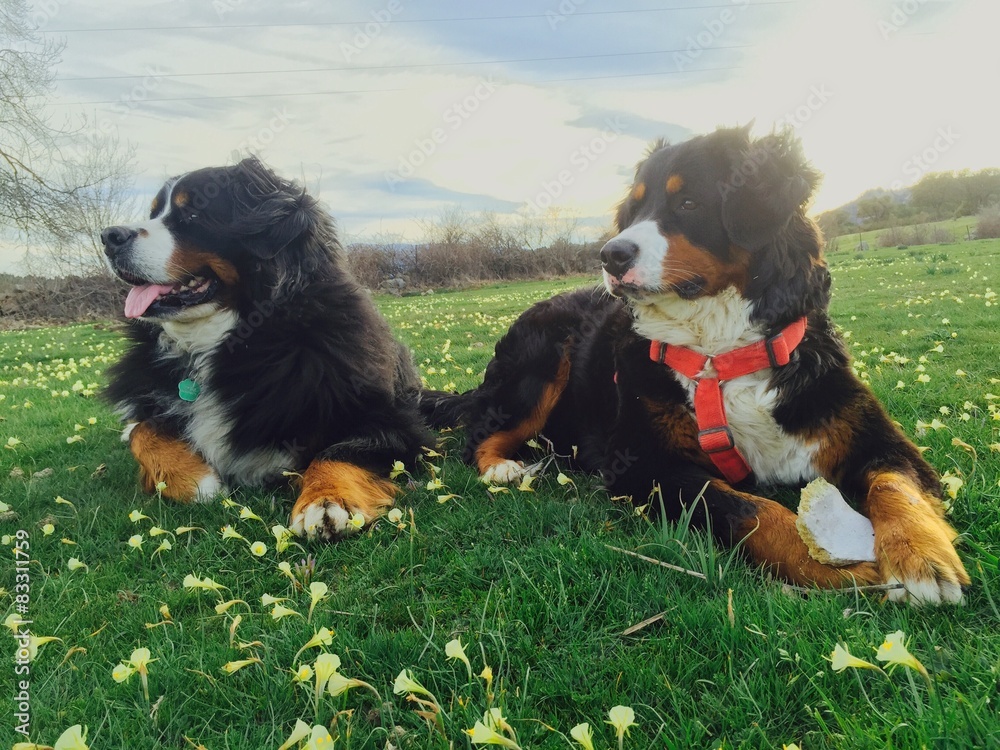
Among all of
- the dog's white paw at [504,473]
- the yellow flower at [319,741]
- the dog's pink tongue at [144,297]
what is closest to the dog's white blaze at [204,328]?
the dog's pink tongue at [144,297]

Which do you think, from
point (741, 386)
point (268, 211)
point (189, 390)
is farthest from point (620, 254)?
point (189, 390)

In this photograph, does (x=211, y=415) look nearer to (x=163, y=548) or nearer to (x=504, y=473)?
(x=163, y=548)

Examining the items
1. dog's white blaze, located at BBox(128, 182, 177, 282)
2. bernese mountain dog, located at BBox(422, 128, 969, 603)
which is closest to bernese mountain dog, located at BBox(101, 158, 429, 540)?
dog's white blaze, located at BBox(128, 182, 177, 282)

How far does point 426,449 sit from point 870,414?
243 centimetres

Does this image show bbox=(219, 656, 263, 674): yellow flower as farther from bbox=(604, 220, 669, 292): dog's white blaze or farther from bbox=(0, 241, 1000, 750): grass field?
bbox=(604, 220, 669, 292): dog's white blaze

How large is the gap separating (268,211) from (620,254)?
7.48 ft

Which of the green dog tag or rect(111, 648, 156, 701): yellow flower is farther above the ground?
the green dog tag

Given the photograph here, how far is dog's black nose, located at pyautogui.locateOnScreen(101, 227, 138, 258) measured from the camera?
3.53m

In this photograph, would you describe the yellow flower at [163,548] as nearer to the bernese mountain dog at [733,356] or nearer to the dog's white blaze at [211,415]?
the dog's white blaze at [211,415]

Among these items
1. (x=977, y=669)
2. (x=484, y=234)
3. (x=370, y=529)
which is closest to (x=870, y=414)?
(x=977, y=669)

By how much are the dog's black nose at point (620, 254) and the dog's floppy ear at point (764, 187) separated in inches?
18.3

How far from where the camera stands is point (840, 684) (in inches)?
61.2

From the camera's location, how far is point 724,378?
2885mm

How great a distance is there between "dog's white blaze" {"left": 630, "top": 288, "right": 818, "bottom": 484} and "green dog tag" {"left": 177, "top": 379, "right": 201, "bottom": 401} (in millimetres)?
2679
